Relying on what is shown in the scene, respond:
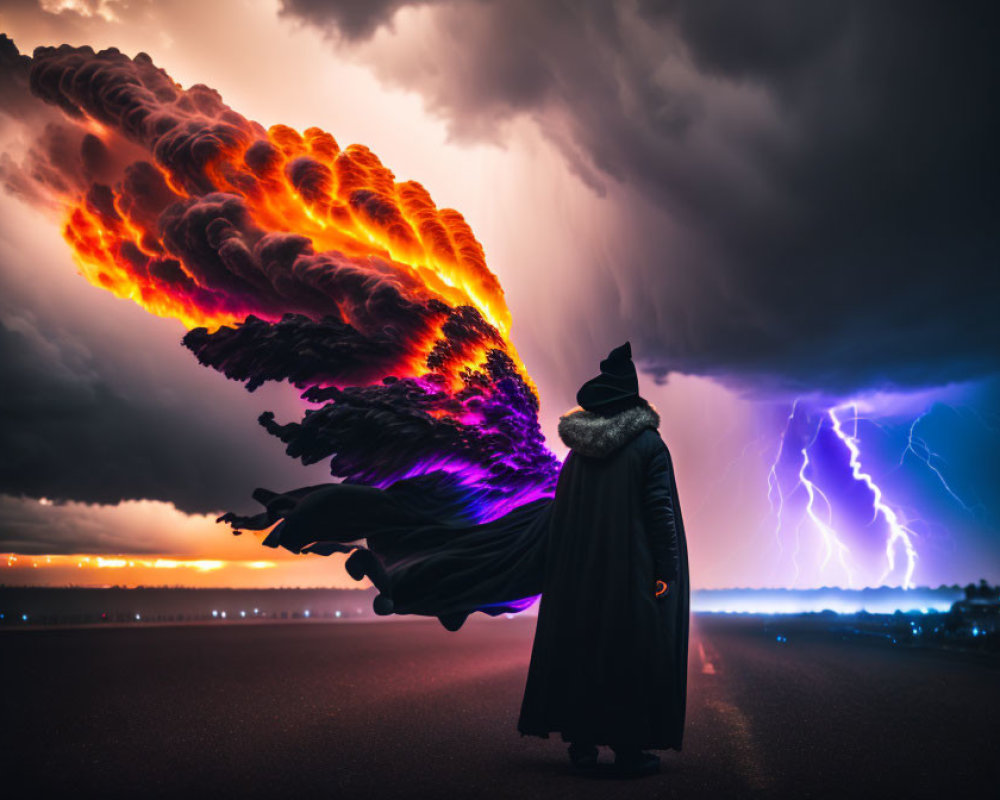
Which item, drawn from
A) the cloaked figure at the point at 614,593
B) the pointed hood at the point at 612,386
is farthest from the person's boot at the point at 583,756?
the pointed hood at the point at 612,386

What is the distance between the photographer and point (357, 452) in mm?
6957

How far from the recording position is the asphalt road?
15.9ft

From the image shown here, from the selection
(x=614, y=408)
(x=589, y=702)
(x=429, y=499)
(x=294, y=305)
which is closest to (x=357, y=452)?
(x=429, y=499)

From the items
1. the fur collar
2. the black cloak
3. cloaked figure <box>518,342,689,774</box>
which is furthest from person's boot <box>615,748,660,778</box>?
the fur collar

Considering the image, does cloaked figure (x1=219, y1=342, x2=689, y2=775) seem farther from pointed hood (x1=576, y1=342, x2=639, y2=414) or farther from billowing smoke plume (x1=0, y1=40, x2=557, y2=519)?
billowing smoke plume (x1=0, y1=40, x2=557, y2=519)

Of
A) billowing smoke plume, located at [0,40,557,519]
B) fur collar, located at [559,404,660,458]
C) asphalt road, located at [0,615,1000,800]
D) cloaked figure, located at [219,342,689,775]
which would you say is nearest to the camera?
asphalt road, located at [0,615,1000,800]

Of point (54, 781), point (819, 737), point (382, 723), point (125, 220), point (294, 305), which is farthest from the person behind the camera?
point (125, 220)

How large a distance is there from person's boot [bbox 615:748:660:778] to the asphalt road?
0.46 feet

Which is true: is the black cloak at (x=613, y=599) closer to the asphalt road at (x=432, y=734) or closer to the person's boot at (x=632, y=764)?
the person's boot at (x=632, y=764)

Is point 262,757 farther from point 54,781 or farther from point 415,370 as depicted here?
point 415,370

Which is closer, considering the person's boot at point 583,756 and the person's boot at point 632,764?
the person's boot at point 632,764

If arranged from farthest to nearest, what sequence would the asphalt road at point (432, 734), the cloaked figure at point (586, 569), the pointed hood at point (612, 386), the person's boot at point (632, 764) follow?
the pointed hood at point (612, 386)
the cloaked figure at point (586, 569)
the person's boot at point (632, 764)
the asphalt road at point (432, 734)

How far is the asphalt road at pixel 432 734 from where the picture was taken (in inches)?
191

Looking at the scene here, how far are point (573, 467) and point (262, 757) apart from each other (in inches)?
138
